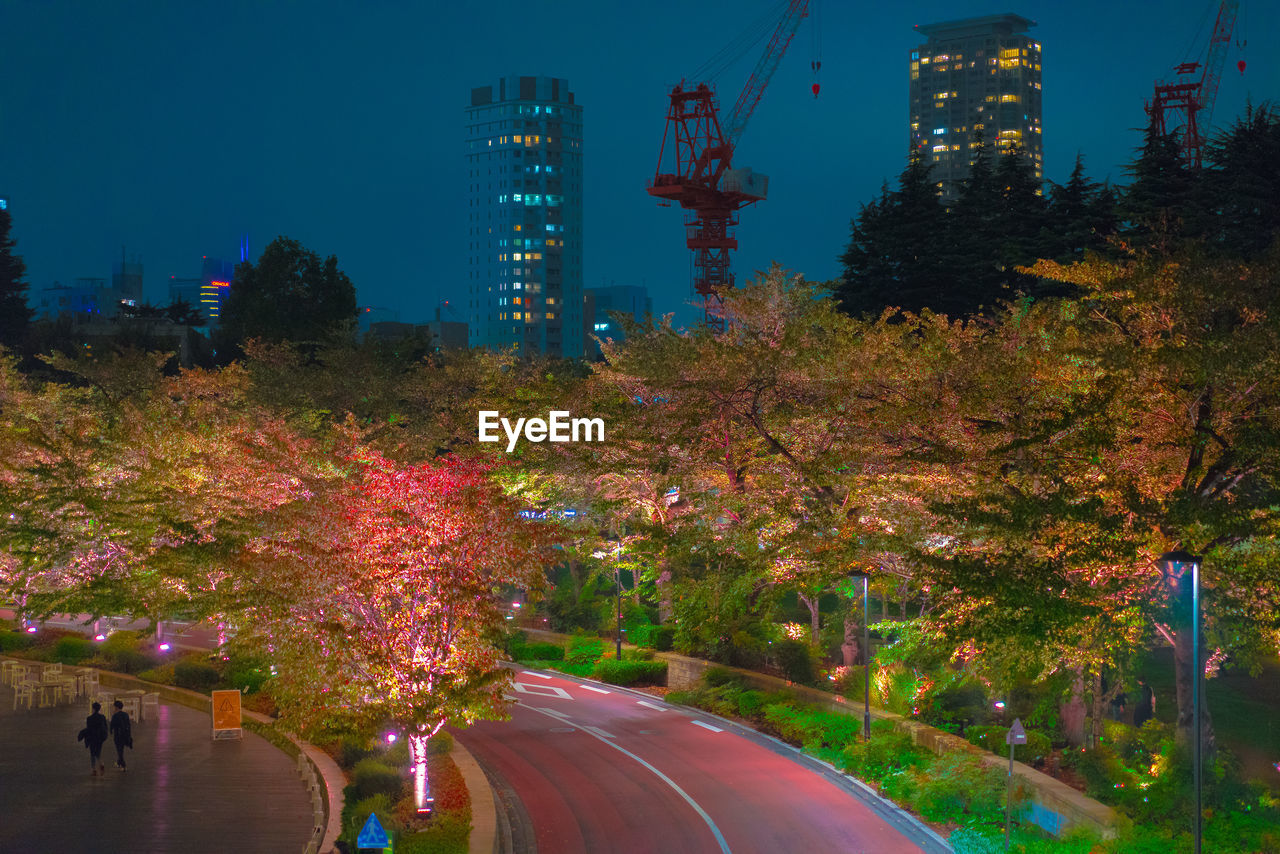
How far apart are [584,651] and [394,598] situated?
21.0 metres

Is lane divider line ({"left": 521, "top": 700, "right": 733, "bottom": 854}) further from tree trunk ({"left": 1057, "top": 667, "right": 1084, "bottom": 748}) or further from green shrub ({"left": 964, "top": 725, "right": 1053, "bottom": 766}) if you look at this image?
tree trunk ({"left": 1057, "top": 667, "right": 1084, "bottom": 748})

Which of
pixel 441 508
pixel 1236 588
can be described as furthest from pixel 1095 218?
pixel 441 508

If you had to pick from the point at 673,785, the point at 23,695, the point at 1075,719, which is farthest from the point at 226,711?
the point at 1075,719

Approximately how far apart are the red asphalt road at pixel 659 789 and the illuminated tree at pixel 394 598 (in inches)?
155

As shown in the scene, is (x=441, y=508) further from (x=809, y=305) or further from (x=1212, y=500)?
(x=809, y=305)

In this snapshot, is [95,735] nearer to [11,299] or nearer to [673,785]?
[673,785]

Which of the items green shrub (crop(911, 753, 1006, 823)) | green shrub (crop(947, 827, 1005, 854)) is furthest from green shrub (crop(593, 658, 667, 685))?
green shrub (crop(947, 827, 1005, 854))

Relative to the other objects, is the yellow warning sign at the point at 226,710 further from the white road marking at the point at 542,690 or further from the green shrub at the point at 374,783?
the white road marking at the point at 542,690

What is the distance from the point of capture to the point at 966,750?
2261 centimetres

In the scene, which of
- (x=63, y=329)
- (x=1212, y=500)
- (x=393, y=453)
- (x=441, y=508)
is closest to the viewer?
(x=1212, y=500)

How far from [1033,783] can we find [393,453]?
607 inches

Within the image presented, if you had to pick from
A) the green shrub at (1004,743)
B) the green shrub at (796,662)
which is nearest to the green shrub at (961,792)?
the green shrub at (1004,743)

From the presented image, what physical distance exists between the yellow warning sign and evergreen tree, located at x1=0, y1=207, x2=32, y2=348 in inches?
2465

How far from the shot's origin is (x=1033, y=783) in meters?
20.1
